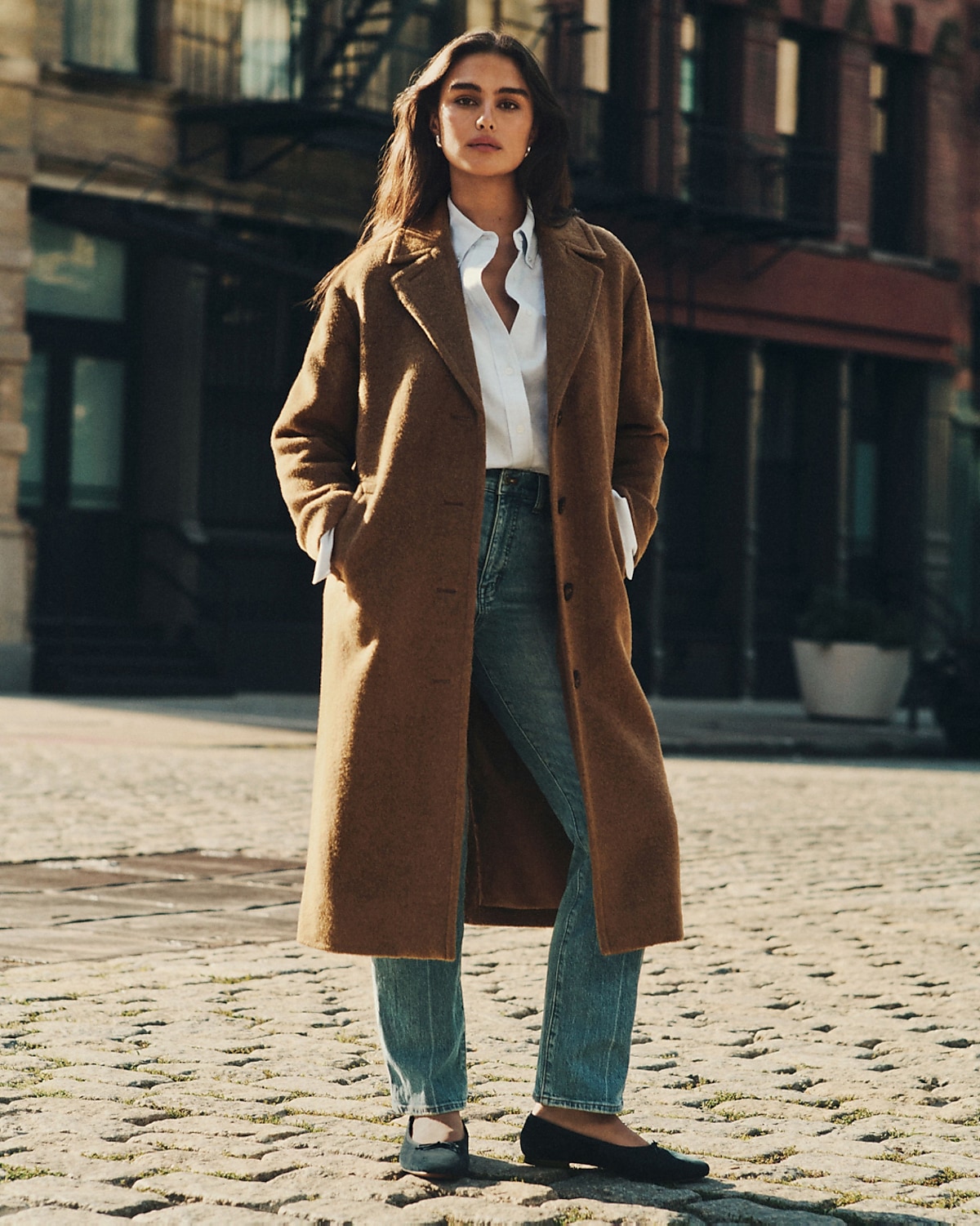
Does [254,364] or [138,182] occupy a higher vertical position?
[138,182]

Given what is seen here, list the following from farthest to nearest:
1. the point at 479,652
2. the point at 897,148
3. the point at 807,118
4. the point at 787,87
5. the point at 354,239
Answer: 1. the point at 897,148
2. the point at 807,118
3. the point at 787,87
4. the point at 354,239
5. the point at 479,652

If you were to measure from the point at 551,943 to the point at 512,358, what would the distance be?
1063 mm

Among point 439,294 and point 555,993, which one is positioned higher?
point 439,294

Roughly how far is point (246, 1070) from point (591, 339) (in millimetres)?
1836

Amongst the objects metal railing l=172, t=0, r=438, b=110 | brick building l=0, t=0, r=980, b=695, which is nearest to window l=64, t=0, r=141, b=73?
brick building l=0, t=0, r=980, b=695

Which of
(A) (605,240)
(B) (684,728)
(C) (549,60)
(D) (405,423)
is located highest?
(C) (549,60)

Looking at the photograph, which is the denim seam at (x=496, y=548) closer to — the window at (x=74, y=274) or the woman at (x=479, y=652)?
the woman at (x=479, y=652)

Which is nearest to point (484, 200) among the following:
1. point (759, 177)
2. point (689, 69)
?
point (759, 177)

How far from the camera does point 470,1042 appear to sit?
523cm

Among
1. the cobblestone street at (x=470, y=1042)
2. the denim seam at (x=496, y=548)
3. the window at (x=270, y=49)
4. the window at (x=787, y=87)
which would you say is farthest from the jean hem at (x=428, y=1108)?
the window at (x=787, y=87)

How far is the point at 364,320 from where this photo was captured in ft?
13.0

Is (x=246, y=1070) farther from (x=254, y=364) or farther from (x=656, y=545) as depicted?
(x=656, y=545)

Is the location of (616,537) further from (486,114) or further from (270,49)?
(270,49)

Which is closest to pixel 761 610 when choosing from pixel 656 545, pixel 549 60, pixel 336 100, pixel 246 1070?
pixel 656 545
